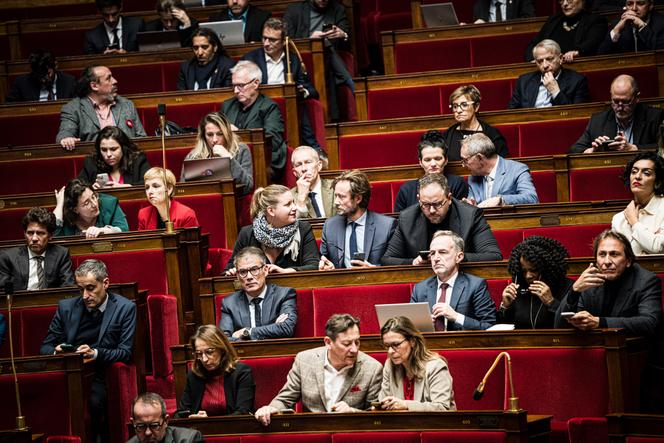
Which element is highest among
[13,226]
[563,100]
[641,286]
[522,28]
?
[522,28]

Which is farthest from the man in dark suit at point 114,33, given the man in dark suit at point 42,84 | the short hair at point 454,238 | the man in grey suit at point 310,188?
the short hair at point 454,238

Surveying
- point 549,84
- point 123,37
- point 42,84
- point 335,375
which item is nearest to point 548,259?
point 335,375

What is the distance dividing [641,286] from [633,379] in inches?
9.6

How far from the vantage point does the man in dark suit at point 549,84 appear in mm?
4203

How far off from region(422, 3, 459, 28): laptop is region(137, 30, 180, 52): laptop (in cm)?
101

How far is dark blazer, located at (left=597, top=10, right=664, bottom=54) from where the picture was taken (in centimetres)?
439

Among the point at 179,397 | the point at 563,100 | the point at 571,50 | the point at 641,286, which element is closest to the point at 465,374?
the point at 641,286

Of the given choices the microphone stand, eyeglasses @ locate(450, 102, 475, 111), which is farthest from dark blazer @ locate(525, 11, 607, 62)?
the microphone stand

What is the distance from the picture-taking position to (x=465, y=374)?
2.84 m

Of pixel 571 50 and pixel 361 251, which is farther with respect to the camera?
pixel 571 50

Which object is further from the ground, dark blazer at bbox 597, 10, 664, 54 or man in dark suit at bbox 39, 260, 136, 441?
dark blazer at bbox 597, 10, 664, 54

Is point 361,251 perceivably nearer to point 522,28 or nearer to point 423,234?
point 423,234

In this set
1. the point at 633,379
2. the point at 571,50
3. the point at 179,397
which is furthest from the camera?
the point at 571,50

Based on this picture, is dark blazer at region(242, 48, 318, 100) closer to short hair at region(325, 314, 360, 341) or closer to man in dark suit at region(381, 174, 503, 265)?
man in dark suit at region(381, 174, 503, 265)
